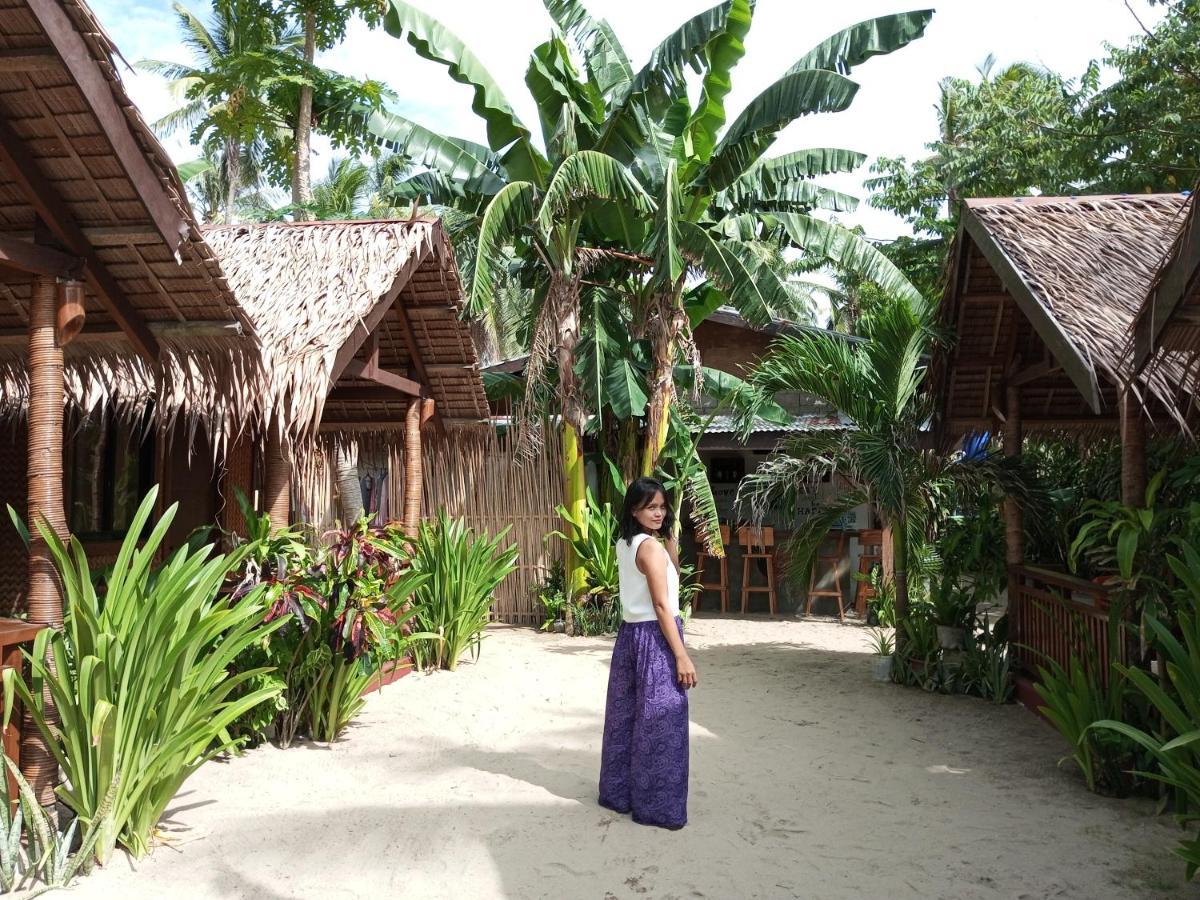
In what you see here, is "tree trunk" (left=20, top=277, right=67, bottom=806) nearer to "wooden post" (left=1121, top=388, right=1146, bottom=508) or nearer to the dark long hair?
the dark long hair

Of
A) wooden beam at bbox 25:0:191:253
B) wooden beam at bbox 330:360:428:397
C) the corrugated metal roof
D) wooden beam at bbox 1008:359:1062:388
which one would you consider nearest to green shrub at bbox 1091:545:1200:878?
wooden beam at bbox 1008:359:1062:388

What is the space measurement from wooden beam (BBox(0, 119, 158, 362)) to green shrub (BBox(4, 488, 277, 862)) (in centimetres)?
129

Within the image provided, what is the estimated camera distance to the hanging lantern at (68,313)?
3.97 m

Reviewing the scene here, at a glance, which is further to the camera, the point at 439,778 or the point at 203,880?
the point at 439,778

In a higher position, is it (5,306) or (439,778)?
(5,306)

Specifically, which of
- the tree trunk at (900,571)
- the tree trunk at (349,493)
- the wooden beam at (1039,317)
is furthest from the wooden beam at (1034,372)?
A: the tree trunk at (349,493)

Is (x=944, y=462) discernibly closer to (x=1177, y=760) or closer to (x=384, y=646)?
(x=1177, y=760)

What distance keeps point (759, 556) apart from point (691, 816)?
7.55 metres

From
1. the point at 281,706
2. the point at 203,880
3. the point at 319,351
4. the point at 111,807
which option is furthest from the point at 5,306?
the point at 203,880

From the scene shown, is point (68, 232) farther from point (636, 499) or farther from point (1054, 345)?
point (1054, 345)

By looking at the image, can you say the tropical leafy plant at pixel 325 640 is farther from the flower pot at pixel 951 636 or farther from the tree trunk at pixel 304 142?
the tree trunk at pixel 304 142

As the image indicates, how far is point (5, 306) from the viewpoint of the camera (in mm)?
4977

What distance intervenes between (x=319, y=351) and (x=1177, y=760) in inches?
184

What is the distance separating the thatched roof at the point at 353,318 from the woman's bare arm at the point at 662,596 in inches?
96.7
